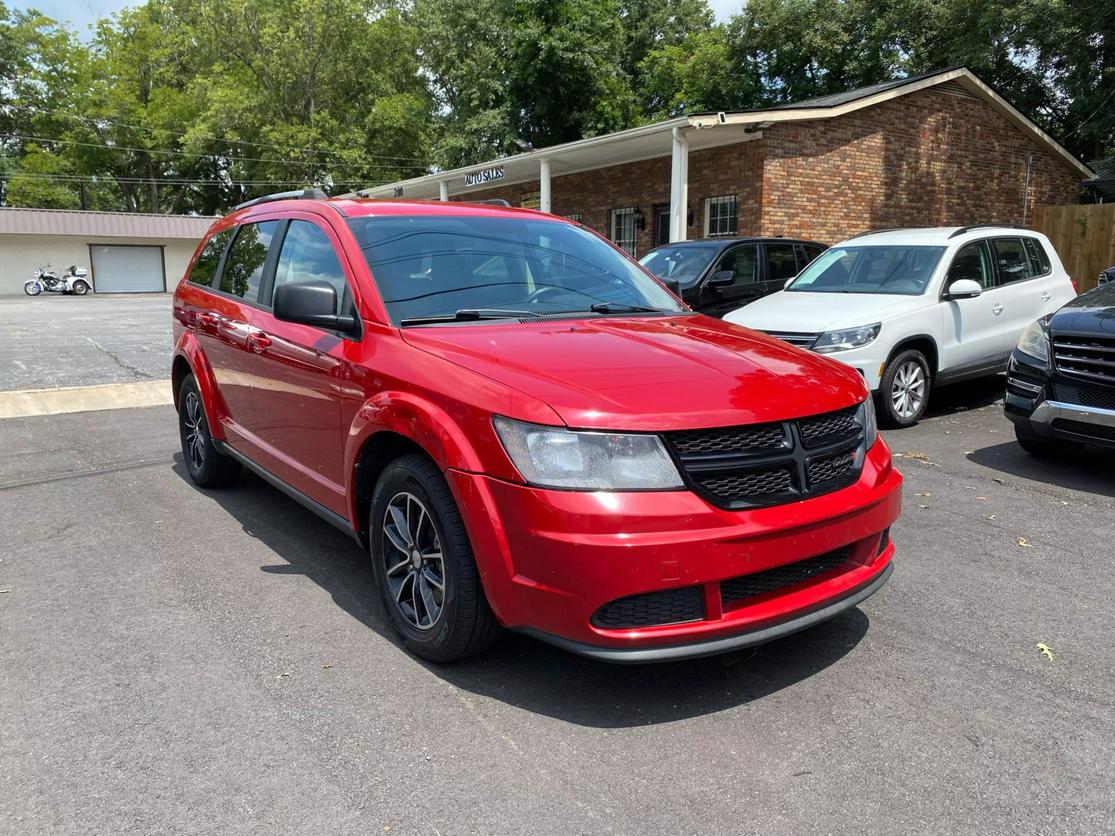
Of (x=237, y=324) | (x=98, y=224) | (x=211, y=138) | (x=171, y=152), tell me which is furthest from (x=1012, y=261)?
(x=171, y=152)

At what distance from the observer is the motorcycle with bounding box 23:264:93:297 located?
37.8 m

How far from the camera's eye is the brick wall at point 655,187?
50.1 ft

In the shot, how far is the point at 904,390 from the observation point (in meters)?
7.56

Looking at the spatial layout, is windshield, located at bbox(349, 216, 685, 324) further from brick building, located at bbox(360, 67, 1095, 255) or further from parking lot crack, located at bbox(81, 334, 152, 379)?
brick building, located at bbox(360, 67, 1095, 255)

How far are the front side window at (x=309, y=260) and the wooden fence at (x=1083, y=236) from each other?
53.4ft

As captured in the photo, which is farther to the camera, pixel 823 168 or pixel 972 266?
pixel 823 168

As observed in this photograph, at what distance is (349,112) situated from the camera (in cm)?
4453

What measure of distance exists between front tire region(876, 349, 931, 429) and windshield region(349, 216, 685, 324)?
3.72 meters

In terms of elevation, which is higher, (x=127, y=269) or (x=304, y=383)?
(x=127, y=269)

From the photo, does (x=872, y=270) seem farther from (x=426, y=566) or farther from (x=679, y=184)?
(x=426, y=566)

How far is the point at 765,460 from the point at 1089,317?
4.23 m

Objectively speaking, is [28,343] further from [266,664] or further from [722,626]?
[722,626]

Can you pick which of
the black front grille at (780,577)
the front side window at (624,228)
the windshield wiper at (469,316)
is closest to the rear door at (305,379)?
the windshield wiper at (469,316)

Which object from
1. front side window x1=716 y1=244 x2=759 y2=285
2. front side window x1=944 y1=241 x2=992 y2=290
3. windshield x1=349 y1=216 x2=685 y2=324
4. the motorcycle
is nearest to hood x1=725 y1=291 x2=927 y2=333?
front side window x1=944 y1=241 x2=992 y2=290
